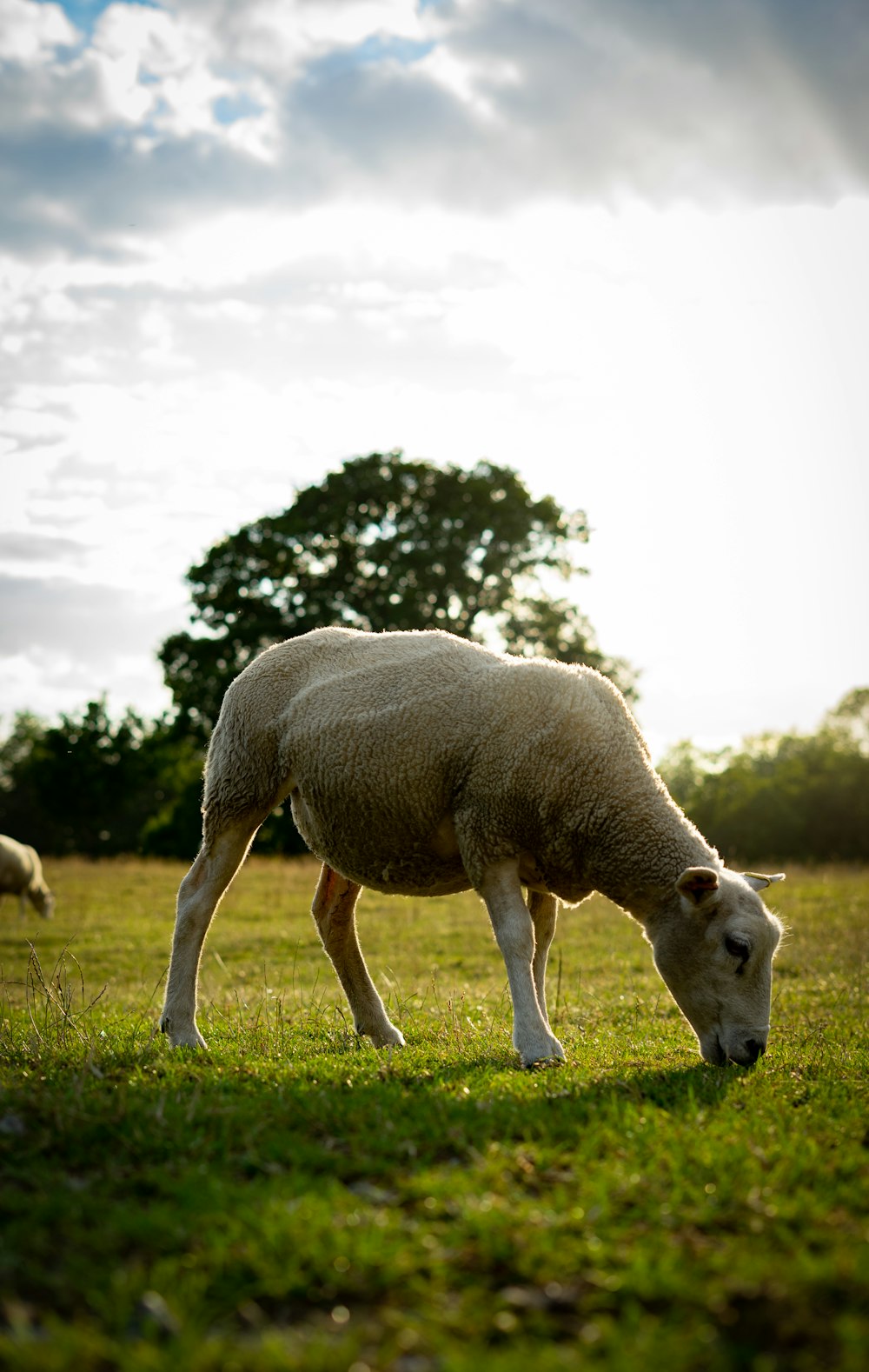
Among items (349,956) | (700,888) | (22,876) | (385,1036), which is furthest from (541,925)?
(22,876)

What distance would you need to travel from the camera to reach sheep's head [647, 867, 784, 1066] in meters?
5.89

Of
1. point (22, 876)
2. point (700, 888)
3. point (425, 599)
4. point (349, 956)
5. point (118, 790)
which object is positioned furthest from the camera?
point (118, 790)

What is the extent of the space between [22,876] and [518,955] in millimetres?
16835

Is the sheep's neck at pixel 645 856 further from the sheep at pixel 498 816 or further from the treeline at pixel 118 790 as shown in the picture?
the treeline at pixel 118 790

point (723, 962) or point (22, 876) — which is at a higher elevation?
point (723, 962)

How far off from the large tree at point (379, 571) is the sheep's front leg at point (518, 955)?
26542 millimetres

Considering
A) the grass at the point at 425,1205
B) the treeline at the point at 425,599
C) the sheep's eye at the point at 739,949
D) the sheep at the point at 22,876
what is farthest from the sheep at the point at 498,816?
the treeline at the point at 425,599

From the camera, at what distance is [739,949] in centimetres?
589

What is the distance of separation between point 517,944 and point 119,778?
4973cm

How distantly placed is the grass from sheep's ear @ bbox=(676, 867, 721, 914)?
0.92 m

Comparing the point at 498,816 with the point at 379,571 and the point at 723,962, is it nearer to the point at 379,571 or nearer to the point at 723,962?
the point at 723,962

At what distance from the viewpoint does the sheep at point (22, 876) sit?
2016 cm

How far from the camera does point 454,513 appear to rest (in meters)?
35.6

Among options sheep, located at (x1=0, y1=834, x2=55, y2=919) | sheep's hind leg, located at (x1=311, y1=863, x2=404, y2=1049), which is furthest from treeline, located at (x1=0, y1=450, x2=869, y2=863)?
sheep's hind leg, located at (x1=311, y1=863, x2=404, y2=1049)
